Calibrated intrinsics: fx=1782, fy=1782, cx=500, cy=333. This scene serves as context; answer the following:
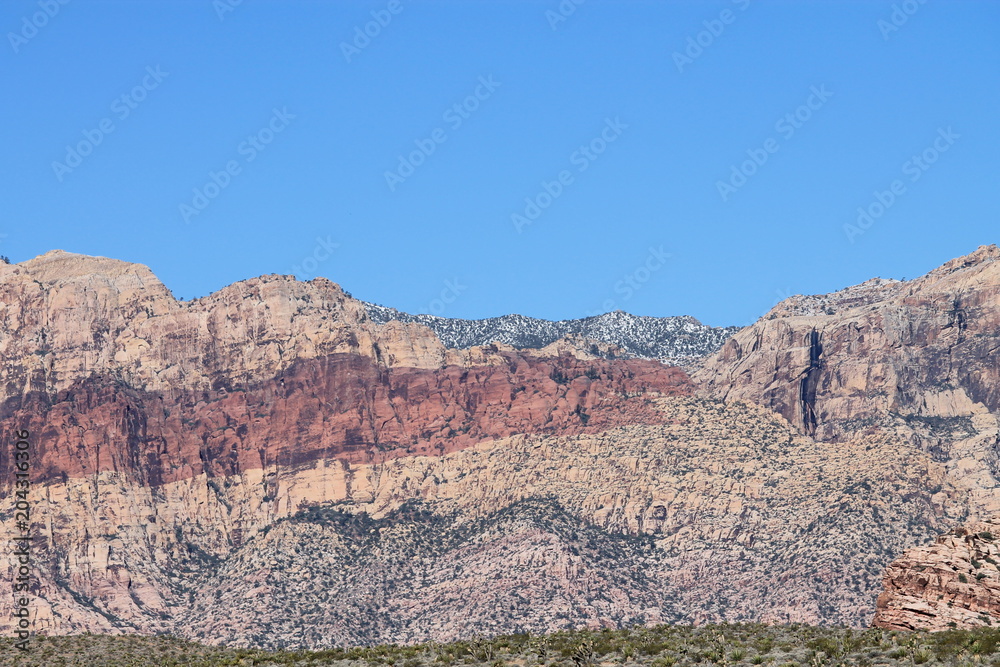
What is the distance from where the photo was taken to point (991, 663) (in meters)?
77.9

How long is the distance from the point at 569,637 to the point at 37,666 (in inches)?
1325

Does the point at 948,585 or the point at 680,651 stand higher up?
the point at 948,585

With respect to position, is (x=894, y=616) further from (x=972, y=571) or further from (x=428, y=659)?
(x=428, y=659)

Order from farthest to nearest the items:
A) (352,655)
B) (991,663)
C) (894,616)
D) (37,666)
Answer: (37,666) < (352,655) < (894,616) < (991,663)

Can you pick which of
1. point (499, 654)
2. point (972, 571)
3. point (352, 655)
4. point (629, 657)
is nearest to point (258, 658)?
point (352, 655)

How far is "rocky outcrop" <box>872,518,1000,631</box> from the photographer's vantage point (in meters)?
86.9

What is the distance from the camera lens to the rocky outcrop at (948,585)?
8688 centimetres

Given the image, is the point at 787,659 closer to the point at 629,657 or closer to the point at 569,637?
the point at 629,657

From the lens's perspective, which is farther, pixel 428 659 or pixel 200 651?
pixel 200 651

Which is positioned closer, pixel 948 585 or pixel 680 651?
pixel 680 651

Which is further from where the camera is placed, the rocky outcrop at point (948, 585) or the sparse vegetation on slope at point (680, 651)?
the rocky outcrop at point (948, 585)

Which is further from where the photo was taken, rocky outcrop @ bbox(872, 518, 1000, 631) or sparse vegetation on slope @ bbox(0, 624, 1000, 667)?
rocky outcrop @ bbox(872, 518, 1000, 631)

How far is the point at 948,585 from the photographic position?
289 feet

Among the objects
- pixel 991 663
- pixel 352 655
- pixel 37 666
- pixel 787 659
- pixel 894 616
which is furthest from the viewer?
pixel 37 666
